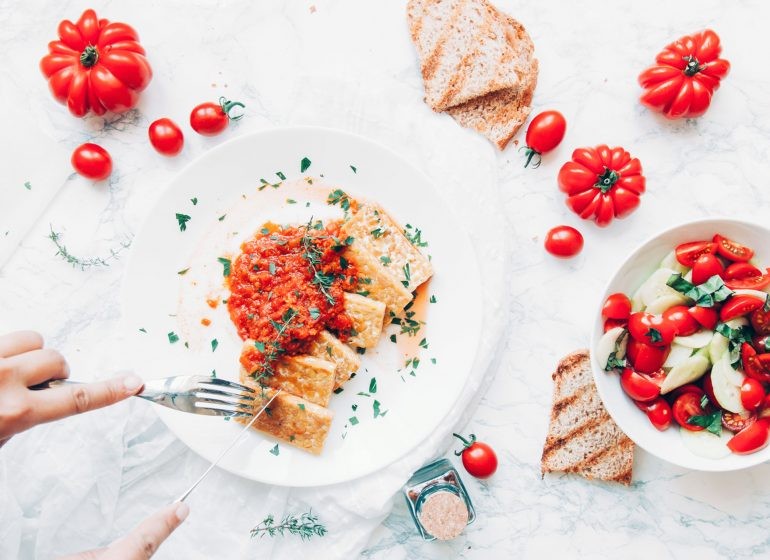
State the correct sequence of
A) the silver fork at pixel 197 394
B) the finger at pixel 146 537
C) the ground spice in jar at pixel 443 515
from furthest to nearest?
the ground spice in jar at pixel 443 515 → the silver fork at pixel 197 394 → the finger at pixel 146 537

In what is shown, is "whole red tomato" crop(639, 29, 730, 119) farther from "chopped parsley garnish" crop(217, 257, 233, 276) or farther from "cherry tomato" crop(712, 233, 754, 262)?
"chopped parsley garnish" crop(217, 257, 233, 276)

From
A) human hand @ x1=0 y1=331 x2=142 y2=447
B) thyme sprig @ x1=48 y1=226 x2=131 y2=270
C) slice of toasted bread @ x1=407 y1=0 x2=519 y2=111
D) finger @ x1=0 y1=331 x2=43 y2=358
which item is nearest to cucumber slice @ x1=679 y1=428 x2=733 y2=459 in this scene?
slice of toasted bread @ x1=407 y1=0 x2=519 y2=111

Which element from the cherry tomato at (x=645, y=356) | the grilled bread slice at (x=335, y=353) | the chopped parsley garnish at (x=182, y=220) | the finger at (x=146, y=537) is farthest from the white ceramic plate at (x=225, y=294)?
the cherry tomato at (x=645, y=356)

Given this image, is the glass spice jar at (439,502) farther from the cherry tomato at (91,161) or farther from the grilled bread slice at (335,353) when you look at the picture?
the cherry tomato at (91,161)

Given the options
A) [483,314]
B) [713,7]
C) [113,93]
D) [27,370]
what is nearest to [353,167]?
[483,314]

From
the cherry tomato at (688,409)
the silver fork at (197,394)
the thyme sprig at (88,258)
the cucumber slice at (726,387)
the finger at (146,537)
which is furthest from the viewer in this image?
the thyme sprig at (88,258)

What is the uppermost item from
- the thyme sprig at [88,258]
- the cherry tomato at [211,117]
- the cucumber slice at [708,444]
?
the cherry tomato at [211,117]

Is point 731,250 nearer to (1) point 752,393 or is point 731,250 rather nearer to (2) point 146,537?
(1) point 752,393
